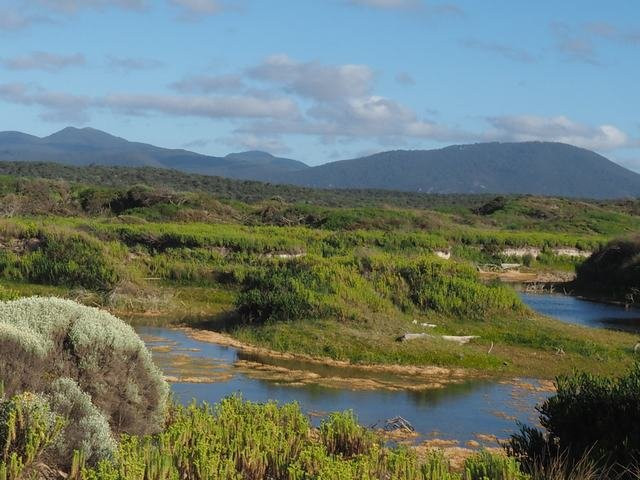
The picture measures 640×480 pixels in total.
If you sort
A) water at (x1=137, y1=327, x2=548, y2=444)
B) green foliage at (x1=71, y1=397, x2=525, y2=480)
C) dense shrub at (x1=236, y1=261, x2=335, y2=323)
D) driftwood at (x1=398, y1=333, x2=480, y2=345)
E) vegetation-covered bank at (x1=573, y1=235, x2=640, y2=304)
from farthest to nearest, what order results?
vegetation-covered bank at (x1=573, y1=235, x2=640, y2=304) < dense shrub at (x1=236, y1=261, x2=335, y2=323) < driftwood at (x1=398, y1=333, x2=480, y2=345) < water at (x1=137, y1=327, x2=548, y2=444) < green foliage at (x1=71, y1=397, x2=525, y2=480)

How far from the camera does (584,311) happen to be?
118 ft

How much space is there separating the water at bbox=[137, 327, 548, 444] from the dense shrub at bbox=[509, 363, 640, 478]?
10.5 feet

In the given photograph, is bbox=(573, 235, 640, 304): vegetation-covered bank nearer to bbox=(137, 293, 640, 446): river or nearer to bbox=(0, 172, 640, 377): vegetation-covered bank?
bbox=(0, 172, 640, 377): vegetation-covered bank

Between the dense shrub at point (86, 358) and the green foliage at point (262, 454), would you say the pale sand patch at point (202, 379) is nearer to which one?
the dense shrub at point (86, 358)

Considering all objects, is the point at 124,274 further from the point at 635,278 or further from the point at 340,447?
the point at 635,278

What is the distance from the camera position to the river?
16562 millimetres

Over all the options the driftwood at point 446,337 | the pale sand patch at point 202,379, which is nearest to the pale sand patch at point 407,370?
the driftwood at point 446,337

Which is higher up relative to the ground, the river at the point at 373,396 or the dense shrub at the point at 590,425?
the dense shrub at the point at 590,425

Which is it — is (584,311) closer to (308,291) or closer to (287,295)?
(308,291)

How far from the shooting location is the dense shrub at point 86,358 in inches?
422

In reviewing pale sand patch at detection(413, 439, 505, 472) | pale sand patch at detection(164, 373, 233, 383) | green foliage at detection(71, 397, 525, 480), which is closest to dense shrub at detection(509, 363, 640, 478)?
pale sand patch at detection(413, 439, 505, 472)

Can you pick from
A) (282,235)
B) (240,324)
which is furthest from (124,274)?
(282,235)

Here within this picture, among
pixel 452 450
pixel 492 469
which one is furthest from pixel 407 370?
pixel 492 469

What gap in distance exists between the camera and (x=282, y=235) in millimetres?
43000
